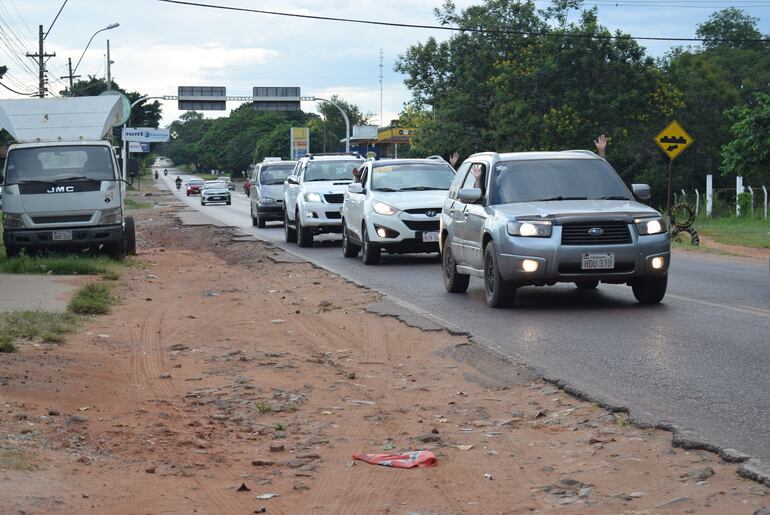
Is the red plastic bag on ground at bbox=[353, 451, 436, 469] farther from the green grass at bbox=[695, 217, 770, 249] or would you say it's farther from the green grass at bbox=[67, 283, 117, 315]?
the green grass at bbox=[695, 217, 770, 249]

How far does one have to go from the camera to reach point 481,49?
55906 mm

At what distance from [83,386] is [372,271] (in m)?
11.1

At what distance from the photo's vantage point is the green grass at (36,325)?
436 inches

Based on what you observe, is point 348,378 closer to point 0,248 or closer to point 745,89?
point 0,248

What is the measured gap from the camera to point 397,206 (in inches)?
791

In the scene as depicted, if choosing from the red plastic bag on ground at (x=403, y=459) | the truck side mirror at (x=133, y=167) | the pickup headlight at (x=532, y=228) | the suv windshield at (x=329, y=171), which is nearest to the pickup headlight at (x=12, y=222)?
the truck side mirror at (x=133, y=167)

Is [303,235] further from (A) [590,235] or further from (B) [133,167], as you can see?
(A) [590,235]

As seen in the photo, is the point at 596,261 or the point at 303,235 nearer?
the point at 596,261

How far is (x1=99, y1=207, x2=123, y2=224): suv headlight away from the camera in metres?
21.8

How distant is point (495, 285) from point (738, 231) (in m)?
22.8

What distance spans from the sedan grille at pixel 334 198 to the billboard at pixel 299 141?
80655 mm

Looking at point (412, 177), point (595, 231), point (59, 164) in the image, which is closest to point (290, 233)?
point (412, 177)

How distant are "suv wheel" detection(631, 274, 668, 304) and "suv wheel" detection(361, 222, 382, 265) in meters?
7.68

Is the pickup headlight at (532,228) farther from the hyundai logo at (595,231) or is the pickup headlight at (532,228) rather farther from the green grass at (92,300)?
the green grass at (92,300)
